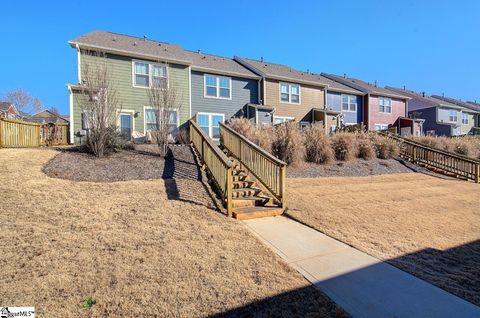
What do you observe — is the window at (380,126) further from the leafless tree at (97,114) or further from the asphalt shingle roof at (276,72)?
the leafless tree at (97,114)

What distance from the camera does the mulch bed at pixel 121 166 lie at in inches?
298

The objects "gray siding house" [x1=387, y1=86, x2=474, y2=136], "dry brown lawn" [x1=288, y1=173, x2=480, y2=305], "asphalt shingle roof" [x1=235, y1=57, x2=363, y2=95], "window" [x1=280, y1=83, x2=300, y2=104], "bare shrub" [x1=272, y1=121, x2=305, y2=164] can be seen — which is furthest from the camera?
"gray siding house" [x1=387, y1=86, x2=474, y2=136]

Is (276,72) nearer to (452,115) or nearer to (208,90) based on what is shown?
(208,90)

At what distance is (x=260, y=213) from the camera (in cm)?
629

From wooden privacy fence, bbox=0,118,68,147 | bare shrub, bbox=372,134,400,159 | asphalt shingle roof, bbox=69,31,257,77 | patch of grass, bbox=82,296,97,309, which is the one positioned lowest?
patch of grass, bbox=82,296,97,309

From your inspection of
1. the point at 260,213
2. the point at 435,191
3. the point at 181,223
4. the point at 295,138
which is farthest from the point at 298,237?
the point at 435,191

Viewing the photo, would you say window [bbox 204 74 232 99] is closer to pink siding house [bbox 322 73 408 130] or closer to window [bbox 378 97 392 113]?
pink siding house [bbox 322 73 408 130]

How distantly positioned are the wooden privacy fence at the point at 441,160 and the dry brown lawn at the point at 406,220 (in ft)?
9.70

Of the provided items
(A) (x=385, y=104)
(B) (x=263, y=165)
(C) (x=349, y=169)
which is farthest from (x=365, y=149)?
(A) (x=385, y=104)

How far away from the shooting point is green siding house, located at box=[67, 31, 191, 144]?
549 inches

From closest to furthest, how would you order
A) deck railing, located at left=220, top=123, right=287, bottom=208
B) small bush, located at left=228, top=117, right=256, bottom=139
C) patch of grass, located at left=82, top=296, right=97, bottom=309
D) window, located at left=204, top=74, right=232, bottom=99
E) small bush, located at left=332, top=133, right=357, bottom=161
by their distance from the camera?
patch of grass, located at left=82, top=296, right=97, bottom=309 < deck railing, located at left=220, top=123, right=287, bottom=208 < small bush, located at left=228, top=117, right=256, bottom=139 < small bush, located at left=332, top=133, right=357, bottom=161 < window, located at left=204, top=74, right=232, bottom=99

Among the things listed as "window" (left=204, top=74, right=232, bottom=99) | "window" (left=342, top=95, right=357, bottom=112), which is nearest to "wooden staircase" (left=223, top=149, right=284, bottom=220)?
"window" (left=204, top=74, right=232, bottom=99)

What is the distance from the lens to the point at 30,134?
12.1m

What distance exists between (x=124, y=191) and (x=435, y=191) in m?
10.7
